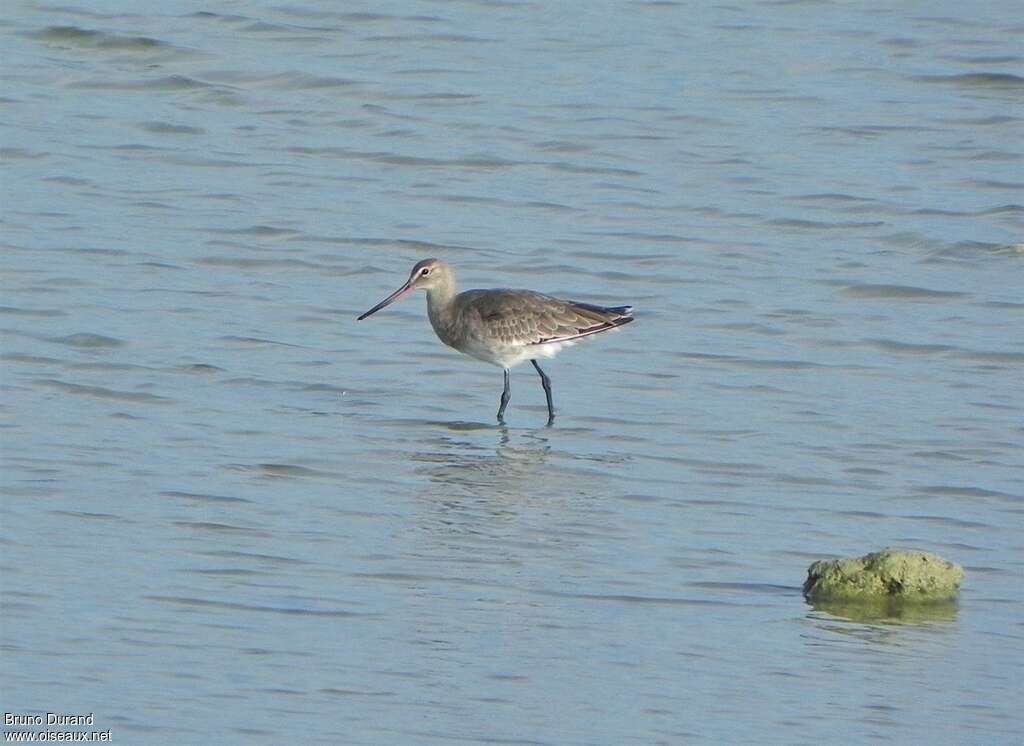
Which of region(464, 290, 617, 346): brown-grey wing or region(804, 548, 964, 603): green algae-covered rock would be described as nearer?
region(804, 548, 964, 603): green algae-covered rock

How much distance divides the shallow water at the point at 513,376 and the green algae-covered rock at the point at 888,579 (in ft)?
0.40

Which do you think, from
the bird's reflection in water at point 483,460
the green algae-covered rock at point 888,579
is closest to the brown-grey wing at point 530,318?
the bird's reflection in water at point 483,460

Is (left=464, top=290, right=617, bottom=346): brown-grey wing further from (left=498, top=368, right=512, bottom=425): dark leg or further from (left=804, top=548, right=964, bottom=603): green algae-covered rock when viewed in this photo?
(left=804, top=548, right=964, bottom=603): green algae-covered rock

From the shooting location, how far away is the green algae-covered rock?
24.6 ft

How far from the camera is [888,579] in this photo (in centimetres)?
751

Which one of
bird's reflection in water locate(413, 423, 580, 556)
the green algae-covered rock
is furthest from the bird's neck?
the green algae-covered rock

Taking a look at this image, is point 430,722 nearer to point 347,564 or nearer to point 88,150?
point 347,564

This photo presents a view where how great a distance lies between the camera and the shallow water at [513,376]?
6719 millimetres

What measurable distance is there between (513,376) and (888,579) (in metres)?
5.14

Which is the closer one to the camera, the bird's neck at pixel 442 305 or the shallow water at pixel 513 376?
the shallow water at pixel 513 376

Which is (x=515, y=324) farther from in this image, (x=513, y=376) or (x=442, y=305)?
(x=513, y=376)

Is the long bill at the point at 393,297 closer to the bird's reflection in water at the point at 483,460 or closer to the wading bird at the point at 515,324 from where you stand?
the wading bird at the point at 515,324

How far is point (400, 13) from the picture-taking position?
20406mm

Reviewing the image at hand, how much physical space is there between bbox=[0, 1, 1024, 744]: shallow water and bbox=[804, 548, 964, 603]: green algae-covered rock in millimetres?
123
